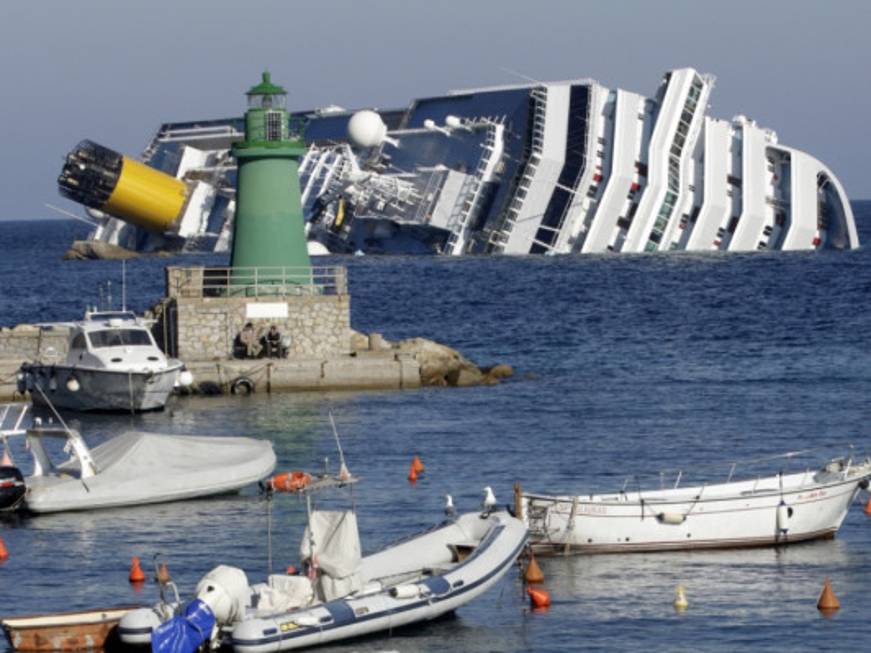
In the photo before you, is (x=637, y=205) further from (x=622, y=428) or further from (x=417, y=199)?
(x=622, y=428)

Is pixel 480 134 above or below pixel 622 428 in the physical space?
above

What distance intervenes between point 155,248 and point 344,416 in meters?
78.0

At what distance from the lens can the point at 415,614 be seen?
2308 cm

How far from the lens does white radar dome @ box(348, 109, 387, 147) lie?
101188 mm

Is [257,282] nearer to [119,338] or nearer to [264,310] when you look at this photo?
[264,310]

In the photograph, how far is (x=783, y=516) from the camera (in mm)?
28172

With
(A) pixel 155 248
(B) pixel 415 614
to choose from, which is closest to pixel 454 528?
(B) pixel 415 614

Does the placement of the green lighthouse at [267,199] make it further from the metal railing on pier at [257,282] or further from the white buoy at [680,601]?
the white buoy at [680,601]

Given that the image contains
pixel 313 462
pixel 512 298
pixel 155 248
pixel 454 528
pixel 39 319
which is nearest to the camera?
pixel 454 528

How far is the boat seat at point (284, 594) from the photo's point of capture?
22469mm

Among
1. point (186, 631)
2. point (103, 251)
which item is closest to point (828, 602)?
point (186, 631)

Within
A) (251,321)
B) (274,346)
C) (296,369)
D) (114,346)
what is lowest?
(296,369)

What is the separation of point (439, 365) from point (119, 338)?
9.07 m

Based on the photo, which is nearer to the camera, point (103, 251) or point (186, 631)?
point (186, 631)
